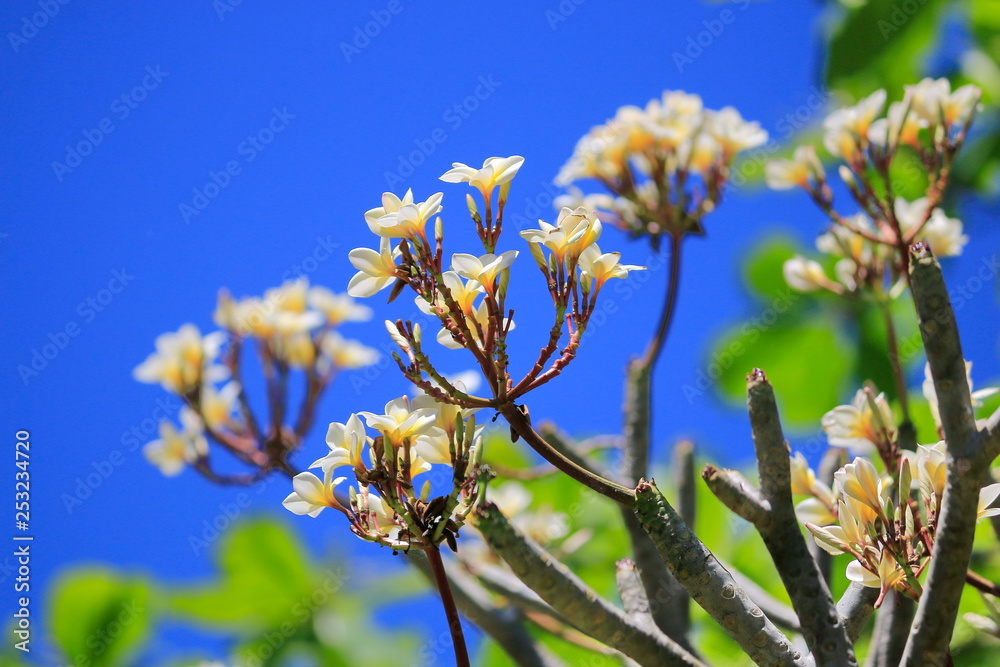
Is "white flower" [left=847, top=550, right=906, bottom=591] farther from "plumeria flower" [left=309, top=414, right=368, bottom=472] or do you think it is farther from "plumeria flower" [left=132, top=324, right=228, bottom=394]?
"plumeria flower" [left=132, top=324, right=228, bottom=394]

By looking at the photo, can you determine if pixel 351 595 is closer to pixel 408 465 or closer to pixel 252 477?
pixel 252 477

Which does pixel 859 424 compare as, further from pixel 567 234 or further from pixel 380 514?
pixel 380 514

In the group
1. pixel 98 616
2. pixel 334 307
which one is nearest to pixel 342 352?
pixel 334 307

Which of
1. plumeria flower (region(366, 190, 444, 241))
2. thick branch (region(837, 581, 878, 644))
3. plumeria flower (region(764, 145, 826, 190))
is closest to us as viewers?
plumeria flower (region(366, 190, 444, 241))

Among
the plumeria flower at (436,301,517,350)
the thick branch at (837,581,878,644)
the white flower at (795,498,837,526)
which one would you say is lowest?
the thick branch at (837,581,878,644)

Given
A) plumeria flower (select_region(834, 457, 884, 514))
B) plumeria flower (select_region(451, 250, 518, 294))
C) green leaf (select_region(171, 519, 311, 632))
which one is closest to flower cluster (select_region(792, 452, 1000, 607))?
plumeria flower (select_region(834, 457, 884, 514))

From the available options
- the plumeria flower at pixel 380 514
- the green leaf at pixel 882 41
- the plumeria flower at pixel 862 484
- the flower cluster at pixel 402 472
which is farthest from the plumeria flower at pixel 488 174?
the green leaf at pixel 882 41

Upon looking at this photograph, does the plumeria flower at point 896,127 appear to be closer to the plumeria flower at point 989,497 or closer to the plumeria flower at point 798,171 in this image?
the plumeria flower at point 798,171
